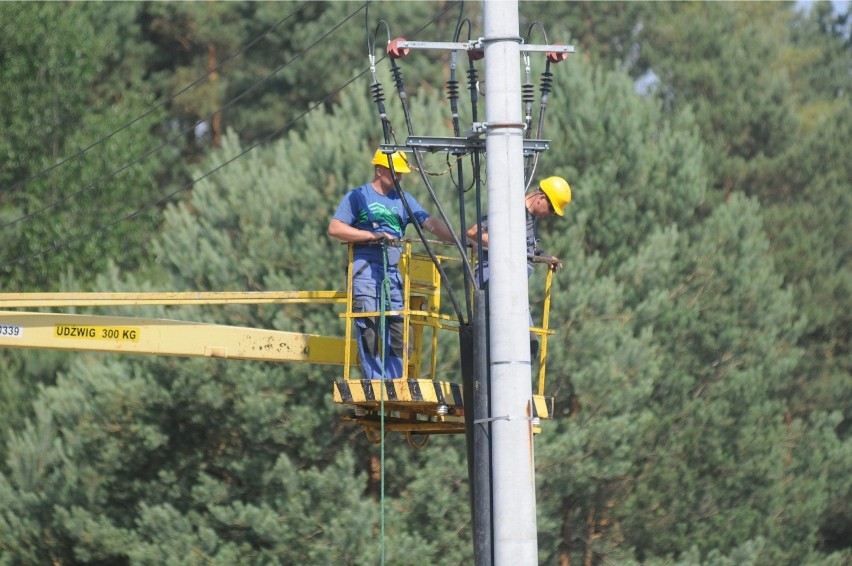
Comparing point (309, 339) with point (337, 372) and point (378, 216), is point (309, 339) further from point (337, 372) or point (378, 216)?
point (337, 372)

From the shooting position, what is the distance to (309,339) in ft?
37.9

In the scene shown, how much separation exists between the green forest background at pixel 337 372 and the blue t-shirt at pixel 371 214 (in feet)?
24.5

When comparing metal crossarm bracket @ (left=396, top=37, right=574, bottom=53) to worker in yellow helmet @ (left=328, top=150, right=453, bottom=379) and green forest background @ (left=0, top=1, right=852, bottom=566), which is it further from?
green forest background @ (left=0, top=1, right=852, bottom=566)

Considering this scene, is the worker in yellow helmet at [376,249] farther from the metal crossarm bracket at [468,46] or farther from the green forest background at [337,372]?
the green forest background at [337,372]

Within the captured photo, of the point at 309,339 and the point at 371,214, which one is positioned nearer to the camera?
the point at 371,214

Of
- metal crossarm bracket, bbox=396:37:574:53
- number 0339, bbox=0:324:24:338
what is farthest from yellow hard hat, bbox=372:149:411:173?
number 0339, bbox=0:324:24:338

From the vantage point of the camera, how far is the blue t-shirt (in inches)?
418

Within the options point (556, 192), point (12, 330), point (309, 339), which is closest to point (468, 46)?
point (556, 192)

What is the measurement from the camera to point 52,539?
24.2 m

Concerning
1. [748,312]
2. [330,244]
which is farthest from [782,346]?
[330,244]

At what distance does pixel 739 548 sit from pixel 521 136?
62.3ft

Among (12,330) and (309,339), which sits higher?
(12,330)

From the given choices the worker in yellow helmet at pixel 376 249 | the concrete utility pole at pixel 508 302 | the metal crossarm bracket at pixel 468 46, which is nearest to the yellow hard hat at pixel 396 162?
the worker in yellow helmet at pixel 376 249

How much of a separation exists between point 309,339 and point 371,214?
1.37m
